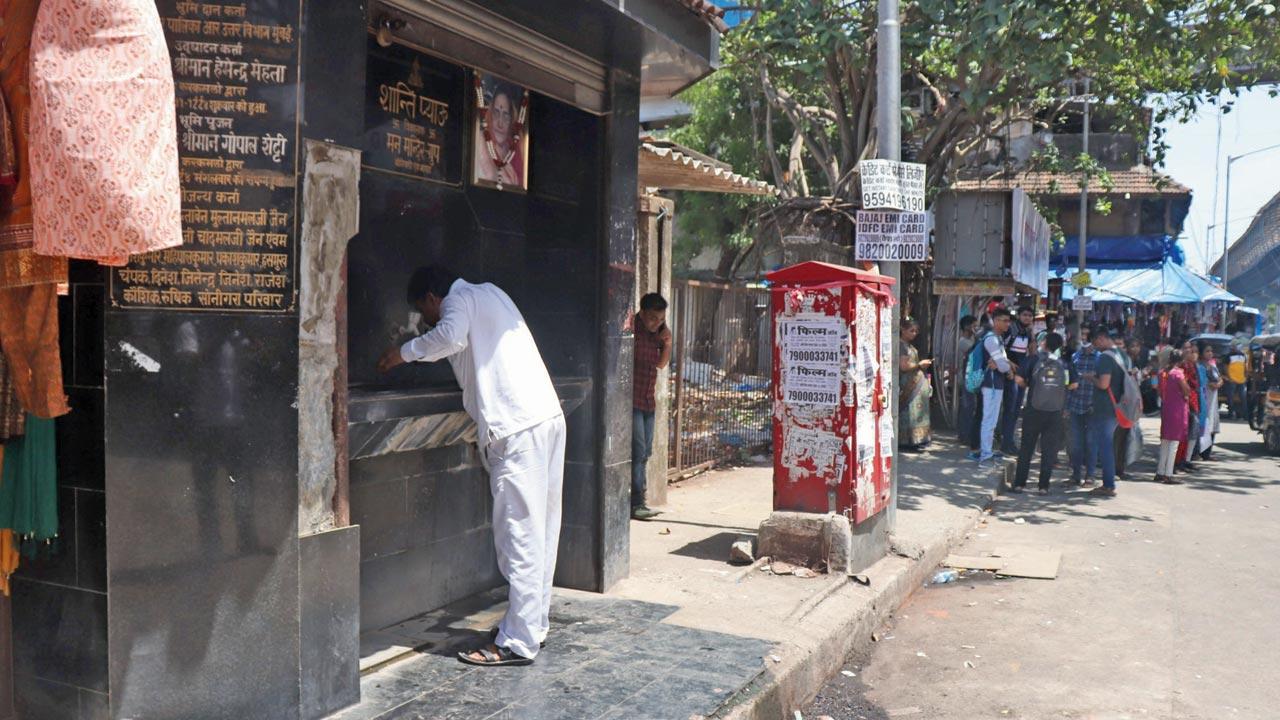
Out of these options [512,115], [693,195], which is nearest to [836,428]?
[512,115]

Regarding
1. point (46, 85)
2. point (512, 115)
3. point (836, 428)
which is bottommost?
point (836, 428)

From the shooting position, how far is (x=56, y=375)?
11.7 ft

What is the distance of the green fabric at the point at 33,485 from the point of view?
3.67m

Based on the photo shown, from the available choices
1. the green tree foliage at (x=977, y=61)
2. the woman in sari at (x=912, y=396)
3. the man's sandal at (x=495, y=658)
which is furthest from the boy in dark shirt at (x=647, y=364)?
the woman in sari at (x=912, y=396)

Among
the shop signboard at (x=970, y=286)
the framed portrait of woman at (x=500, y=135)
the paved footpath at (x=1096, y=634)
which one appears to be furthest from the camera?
the shop signboard at (x=970, y=286)

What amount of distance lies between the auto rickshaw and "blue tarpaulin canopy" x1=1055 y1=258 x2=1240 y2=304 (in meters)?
7.70

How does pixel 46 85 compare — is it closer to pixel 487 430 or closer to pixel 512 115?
pixel 487 430

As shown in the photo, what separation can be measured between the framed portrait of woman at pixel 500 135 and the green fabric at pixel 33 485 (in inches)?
106

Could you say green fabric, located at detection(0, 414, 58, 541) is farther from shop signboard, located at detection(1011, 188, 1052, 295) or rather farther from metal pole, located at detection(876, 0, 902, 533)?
shop signboard, located at detection(1011, 188, 1052, 295)

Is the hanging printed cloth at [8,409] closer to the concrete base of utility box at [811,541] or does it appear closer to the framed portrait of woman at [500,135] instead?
the framed portrait of woman at [500,135]

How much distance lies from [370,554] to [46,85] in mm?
2717

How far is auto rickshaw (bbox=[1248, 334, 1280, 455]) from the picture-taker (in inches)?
628

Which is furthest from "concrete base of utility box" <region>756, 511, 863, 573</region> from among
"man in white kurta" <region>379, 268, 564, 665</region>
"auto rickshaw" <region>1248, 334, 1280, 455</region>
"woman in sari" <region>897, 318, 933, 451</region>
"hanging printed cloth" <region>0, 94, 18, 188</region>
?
"auto rickshaw" <region>1248, 334, 1280, 455</region>

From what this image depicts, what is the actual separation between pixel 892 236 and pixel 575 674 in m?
4.45
